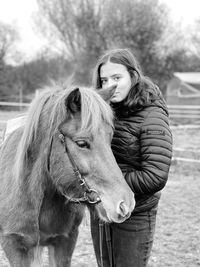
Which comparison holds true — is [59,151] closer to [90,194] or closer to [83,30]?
[90,194]

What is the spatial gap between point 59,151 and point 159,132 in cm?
59

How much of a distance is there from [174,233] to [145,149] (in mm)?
2764

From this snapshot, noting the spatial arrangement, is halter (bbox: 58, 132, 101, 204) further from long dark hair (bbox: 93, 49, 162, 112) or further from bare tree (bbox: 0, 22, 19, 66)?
bare tree (bbox: 0, 22, 19, 66)

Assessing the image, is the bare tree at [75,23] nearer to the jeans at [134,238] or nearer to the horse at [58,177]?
the horse at [58,177]

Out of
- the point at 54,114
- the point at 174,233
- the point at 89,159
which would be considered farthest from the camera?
the point at 174,233

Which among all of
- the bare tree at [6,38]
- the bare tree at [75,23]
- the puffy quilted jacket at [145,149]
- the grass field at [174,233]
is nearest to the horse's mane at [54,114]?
the puffy quilted jacket at [145,149]

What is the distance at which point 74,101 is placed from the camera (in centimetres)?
212

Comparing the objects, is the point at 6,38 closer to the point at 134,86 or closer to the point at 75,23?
the point at 75,23

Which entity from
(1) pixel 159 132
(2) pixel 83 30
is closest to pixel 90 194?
(1) pixel 159 132

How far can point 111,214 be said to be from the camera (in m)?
1.95

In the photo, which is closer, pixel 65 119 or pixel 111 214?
pixel 111 214

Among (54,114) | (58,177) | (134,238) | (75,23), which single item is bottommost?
(134,238)

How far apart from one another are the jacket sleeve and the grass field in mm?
1205

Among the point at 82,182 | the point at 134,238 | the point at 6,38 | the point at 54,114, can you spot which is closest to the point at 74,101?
the point at 54,114
